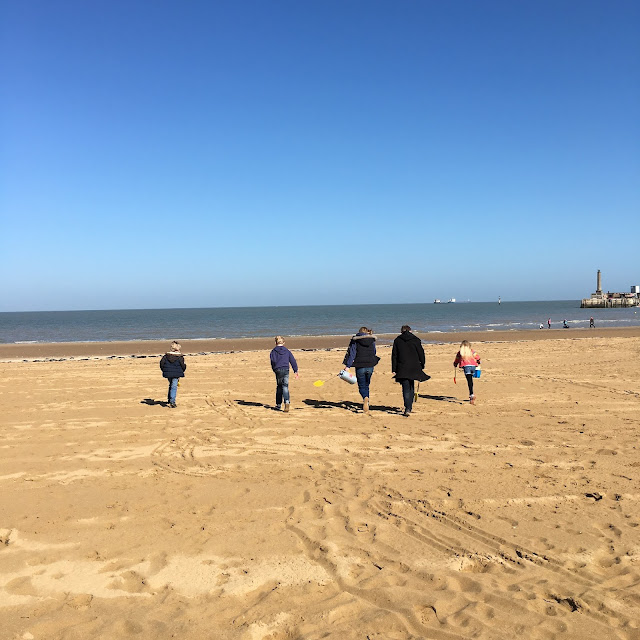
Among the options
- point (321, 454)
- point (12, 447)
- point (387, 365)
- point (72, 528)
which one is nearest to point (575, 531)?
point (321, 454)

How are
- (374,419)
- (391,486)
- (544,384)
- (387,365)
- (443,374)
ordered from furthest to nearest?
(387,365)
(443,374)
(544,384)
(374,419)
(391,486)

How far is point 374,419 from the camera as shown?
32.4 feet

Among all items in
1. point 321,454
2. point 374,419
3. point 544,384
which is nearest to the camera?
point 321,454

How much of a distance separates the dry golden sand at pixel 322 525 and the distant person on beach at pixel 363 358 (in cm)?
72

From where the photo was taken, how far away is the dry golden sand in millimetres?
3527

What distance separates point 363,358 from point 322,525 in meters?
5.73

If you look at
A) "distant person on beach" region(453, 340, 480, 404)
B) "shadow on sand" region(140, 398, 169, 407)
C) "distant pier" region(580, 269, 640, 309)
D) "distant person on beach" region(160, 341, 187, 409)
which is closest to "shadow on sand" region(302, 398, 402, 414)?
"distant person on beach" region(453, 340, 480, 404)

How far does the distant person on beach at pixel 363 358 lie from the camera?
10.5 metres

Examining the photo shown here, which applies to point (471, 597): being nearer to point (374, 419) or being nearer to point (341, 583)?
point (341, 583)

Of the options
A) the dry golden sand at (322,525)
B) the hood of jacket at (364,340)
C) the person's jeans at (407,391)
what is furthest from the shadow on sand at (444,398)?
the hood of jacket at (364,340)

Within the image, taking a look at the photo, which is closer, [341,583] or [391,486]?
[341,583]

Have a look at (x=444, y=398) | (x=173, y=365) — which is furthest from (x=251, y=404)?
(x=444, y=398)

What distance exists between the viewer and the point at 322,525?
496cm

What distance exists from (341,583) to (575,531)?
233 centimetres
